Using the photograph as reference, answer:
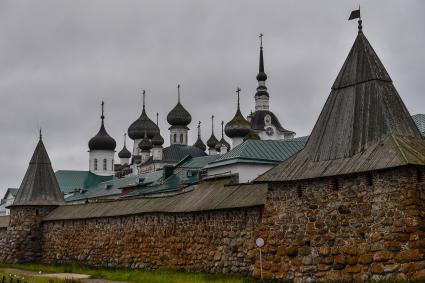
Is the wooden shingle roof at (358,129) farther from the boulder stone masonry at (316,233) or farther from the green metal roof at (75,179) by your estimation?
the green metal roof at (75,179)

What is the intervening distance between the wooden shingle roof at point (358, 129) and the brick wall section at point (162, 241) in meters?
3.25

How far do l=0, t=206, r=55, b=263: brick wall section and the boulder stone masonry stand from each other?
36.6 ft

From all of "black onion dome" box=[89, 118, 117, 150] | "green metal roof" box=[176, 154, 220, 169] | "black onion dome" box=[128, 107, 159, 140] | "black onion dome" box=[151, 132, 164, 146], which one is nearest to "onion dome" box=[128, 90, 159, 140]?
"black onion dome" box=[128, 107, 159, 140]

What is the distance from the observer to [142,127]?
83.7 m

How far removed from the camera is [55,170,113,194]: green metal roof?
78.9 metres

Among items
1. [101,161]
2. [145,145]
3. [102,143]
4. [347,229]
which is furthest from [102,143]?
[347,229]

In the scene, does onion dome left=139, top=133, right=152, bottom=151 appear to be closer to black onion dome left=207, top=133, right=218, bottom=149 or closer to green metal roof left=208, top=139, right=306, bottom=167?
black onion dome left=207, top=133, right=218, bottom=149

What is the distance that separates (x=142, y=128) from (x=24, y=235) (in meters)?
47.2

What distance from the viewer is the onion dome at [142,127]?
83094 millimetres

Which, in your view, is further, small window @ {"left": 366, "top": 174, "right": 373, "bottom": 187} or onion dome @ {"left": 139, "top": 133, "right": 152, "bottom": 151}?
onion dome @ {"left": 139, "top": 133, "right": 152, "bottom": 151}

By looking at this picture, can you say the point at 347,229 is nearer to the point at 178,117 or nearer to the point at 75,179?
the point at 178,117

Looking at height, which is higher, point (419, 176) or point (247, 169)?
point (247, 169)

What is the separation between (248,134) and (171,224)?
2929cm

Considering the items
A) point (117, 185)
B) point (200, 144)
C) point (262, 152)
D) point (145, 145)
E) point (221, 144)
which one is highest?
point (200, 144)
